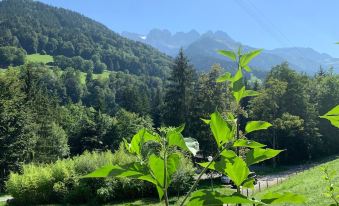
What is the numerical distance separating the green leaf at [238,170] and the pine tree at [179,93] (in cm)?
4229

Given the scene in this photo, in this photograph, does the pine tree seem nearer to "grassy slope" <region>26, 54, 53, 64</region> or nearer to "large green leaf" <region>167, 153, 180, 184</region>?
"large green leaf" <region>167, 153, 180, 184</region>

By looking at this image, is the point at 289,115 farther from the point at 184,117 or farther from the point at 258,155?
the point at 258,155

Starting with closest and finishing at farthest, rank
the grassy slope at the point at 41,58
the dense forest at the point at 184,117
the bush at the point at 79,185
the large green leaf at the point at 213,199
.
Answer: the large green leaf at the point at 213,199 < the bush at the point at 79,185 < the dense forest at the point at 184,117 < the grassy slope at the point at 41,58

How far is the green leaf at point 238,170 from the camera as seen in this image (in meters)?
0.97

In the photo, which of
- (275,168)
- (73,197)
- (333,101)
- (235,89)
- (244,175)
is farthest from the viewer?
(333,101)

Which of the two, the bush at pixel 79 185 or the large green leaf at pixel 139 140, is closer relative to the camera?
the large green leaf at pixel 139 140

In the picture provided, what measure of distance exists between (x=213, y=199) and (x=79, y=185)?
2596 cm

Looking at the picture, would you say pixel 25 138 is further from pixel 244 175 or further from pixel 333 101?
pixel 244 175

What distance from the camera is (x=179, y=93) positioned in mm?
44906

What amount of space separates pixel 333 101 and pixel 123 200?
3160 centimetres

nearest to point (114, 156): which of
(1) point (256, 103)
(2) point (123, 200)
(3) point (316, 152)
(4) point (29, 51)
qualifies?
(2) point (123, 200)

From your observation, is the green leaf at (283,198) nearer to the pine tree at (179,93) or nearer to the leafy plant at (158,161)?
the leafy plant at (158,161)

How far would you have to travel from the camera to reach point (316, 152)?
47875 mm

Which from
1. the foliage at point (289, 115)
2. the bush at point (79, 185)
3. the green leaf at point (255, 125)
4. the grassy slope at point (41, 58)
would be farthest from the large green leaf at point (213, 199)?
the grassy slope at point (41, 58)
